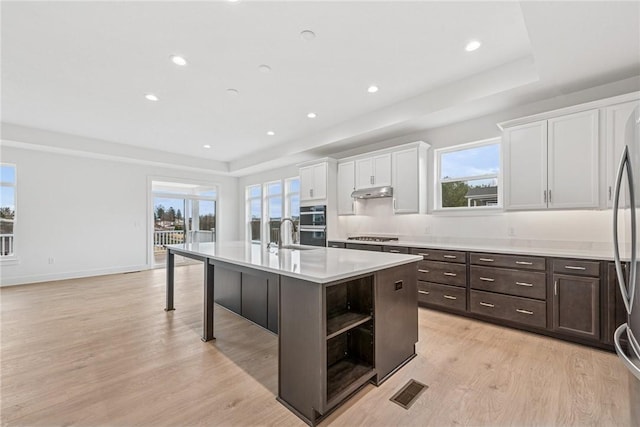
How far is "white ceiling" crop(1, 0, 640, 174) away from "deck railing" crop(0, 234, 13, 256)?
2.24 metres

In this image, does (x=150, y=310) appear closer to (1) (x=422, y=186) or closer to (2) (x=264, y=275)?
(2) (x=264, y=275)

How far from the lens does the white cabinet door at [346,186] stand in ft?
16.4

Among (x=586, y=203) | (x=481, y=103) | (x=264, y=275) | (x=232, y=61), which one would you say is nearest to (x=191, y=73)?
(x=232, y=61)

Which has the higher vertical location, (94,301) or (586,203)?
(586,203)

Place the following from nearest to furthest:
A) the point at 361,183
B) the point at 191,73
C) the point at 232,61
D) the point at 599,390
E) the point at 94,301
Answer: the point at 599,390 < the point at 232,61 < the point at 191,73 < the point at 94,301 < the point at 361,183

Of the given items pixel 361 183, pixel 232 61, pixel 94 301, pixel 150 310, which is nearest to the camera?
pixel 232 61

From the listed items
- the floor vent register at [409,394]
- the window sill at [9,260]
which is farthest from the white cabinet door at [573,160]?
the window sill at [9,260]

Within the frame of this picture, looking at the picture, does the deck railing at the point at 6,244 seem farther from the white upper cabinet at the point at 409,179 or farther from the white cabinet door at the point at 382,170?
the white upper cabinet at the point at 409,179

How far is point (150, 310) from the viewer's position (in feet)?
12.1

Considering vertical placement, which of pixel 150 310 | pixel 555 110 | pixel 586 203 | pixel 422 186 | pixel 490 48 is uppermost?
pixel 490 48

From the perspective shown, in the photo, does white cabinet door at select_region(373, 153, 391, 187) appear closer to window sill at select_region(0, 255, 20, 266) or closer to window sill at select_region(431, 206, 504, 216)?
window sill at select_region(431, 206, 504, 216)

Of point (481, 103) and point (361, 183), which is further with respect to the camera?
point (361, 183)

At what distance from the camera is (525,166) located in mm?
3152

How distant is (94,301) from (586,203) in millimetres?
6375
